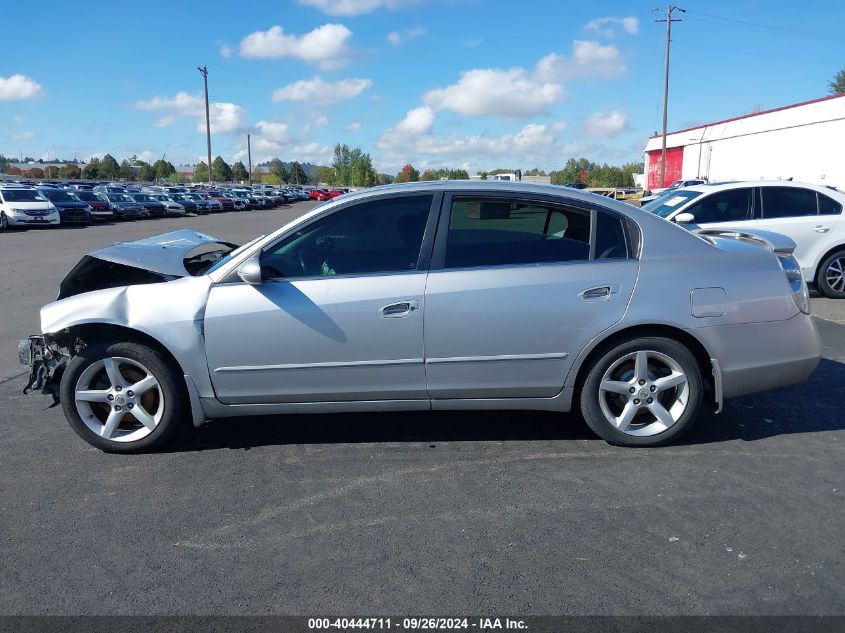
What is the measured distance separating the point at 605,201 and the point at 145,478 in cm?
327

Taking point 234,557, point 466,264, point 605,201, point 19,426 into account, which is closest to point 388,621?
point 234,557

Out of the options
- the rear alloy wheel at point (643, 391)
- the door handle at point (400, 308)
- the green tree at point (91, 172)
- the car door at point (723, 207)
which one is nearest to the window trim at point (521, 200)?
the door handle at point (400, 308)

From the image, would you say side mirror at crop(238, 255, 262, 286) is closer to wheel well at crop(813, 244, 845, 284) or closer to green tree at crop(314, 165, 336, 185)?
wheel well at crop(813, 244, 845, 284)

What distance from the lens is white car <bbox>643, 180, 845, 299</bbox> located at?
9.84m

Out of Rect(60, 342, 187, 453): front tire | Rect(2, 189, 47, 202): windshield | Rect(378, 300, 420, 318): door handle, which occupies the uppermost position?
Rect(2, 189, 47, 202): windshield

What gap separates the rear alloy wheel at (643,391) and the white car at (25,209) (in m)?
28.5

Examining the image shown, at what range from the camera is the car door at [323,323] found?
4.17m

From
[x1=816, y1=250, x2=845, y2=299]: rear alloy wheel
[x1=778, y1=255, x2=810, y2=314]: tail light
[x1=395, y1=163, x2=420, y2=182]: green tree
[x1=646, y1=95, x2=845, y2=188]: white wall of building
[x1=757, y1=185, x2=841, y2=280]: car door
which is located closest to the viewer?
[x1=778, y1=255, x2=810, y2=314]: tail light

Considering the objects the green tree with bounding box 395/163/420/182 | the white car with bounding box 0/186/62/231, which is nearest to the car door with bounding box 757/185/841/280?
the green tree with bounding box 395/163/420/182

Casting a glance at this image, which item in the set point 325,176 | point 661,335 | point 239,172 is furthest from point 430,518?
point 325,176

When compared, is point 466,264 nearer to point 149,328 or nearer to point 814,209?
point 149,328

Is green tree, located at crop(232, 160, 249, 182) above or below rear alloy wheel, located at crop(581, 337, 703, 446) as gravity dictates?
above

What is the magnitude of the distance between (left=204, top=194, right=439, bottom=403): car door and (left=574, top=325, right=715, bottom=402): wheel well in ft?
3.30

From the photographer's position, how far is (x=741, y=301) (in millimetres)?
4328
